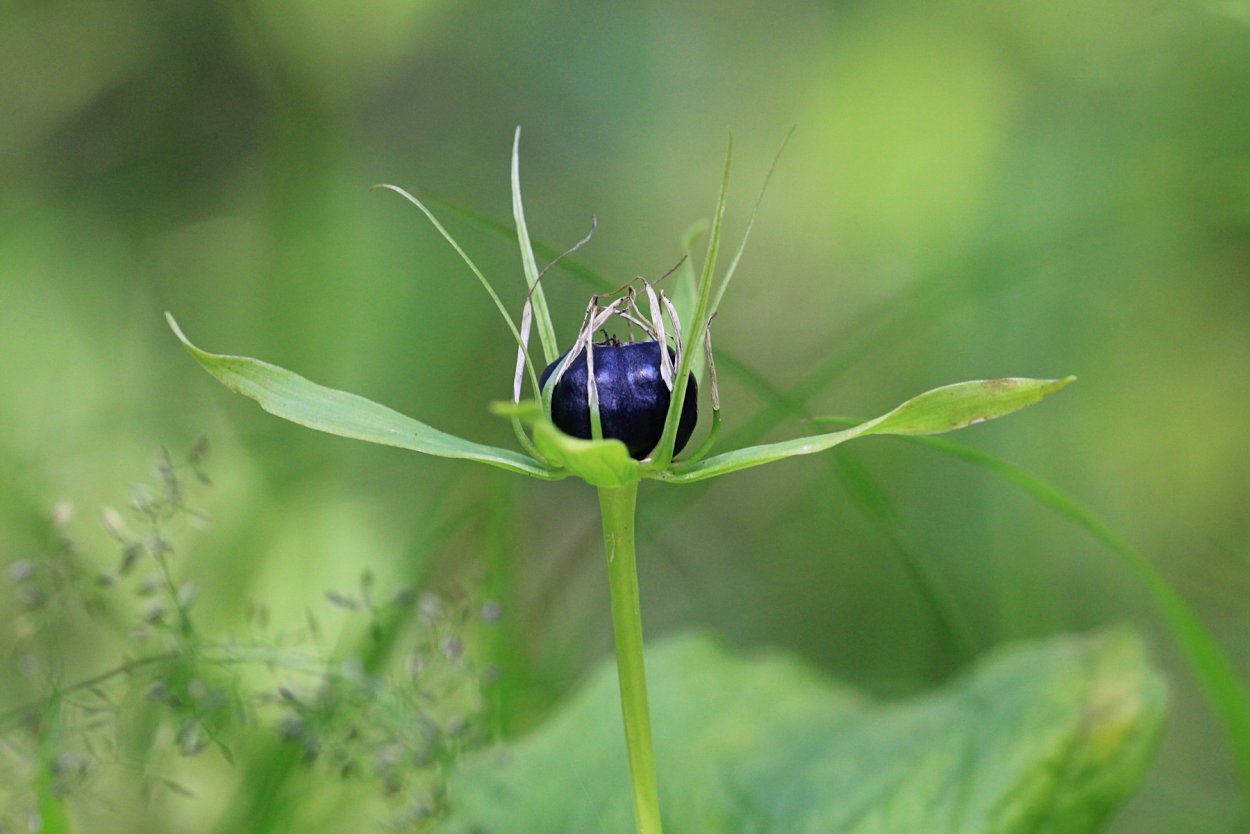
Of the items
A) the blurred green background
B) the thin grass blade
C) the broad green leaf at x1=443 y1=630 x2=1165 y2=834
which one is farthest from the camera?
the blurred green background

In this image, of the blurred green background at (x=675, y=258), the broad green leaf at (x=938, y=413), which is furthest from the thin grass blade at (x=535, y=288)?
the blurred green background at (x=675, y=258)

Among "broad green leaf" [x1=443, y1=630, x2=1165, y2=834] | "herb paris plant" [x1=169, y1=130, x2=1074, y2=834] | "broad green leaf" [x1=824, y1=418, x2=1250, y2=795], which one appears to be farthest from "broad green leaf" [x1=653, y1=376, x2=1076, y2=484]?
"broad green leaf" [x1=443, y1=630, x2=1165, y2=834]

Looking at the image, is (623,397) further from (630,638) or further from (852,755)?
(852,755)

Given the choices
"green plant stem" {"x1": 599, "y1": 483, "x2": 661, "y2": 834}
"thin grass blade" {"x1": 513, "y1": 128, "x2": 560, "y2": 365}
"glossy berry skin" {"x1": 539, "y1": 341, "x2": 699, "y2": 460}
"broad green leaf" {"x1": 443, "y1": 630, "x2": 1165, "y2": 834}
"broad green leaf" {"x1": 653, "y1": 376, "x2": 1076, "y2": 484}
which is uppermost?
"thin grass blade" {"x1": 513, "y1": 128, "x2": 560, "y2": 365}

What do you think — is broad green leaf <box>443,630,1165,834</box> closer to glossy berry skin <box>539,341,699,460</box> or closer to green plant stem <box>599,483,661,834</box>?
green plant stem <box>599,483,661,834</box>

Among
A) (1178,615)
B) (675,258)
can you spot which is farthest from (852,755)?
(675,258)

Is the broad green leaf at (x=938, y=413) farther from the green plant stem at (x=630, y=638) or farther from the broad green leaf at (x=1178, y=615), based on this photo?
the broad green leaf at (x=1178, y=615)

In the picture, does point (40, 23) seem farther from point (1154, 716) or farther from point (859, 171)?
point (1154, 716)
